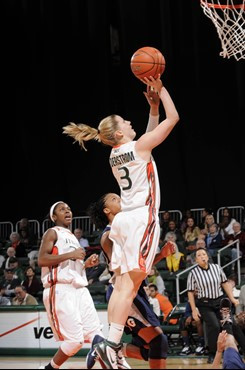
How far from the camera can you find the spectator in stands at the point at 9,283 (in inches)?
555

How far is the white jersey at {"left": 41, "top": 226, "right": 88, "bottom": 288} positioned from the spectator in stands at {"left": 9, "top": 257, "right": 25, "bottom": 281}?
7.44m

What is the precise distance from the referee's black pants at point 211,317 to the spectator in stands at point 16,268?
4696 mm

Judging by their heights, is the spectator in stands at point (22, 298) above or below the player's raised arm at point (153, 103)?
below

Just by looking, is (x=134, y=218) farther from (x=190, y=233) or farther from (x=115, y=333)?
(x=190, y=233)

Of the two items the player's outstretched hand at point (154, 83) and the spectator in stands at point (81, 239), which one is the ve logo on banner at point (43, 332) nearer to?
the spectator in stands at point (81, 239)

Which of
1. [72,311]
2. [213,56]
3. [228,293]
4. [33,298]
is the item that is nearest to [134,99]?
[213,56]

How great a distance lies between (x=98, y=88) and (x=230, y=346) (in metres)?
13.2

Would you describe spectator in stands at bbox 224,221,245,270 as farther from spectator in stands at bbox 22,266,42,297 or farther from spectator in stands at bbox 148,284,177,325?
spectator in stands at bbox 22,266,42,297

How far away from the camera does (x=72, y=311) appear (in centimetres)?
716

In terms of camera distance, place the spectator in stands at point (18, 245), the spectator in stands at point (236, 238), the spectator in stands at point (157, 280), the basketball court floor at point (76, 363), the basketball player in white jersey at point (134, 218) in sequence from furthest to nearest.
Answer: the spectator in stands at point (18, 245), the spectator in stands at point (236, 238), the spectator in stands at point (157, 280), the basketball court floor at point (76, 363), the basketball player in white jersey at point (134, 218)

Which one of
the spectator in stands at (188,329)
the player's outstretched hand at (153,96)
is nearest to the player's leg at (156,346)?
the player's outstretched hand at (153,96)

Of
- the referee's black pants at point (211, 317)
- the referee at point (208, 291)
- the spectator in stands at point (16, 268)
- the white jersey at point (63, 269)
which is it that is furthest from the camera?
the spectator in stands at point (16, 268)

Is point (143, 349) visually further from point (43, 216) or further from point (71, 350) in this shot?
point (43, 216)

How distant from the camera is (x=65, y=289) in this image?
7219 millimetres
